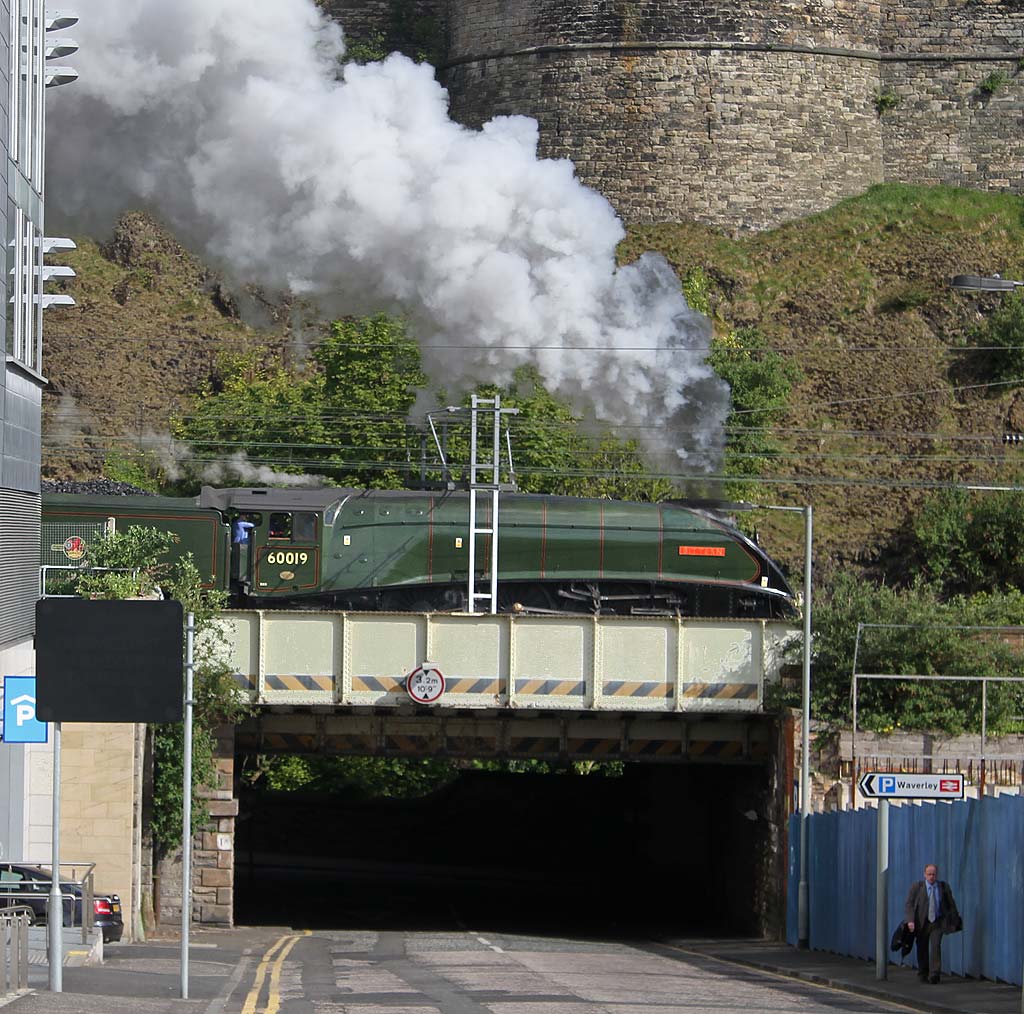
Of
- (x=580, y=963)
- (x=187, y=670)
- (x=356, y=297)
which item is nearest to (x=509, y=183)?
(x=356, y=297)

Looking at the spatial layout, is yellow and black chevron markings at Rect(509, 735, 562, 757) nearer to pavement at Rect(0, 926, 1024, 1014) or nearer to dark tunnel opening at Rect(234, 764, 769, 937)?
dark tunnel opening at Rect(234, 764, 769, 937)

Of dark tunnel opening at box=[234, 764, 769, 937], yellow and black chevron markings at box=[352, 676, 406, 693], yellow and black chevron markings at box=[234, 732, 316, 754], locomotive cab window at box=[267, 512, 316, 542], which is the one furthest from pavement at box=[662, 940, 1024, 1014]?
locomotive cab window at box=[267, 512, 316, 542]

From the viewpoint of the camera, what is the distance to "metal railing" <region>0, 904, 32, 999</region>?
19844 millimetres

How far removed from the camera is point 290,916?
42750 mm

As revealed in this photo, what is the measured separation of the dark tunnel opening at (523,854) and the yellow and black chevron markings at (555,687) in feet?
14.5

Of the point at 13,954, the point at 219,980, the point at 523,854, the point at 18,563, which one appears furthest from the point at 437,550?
the point at 13,954

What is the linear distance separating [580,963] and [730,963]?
304 cm

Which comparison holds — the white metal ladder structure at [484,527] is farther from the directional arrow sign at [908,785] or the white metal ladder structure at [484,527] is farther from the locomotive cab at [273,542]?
the directional arrow sign at [908,785]

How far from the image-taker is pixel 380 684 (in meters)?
38.5

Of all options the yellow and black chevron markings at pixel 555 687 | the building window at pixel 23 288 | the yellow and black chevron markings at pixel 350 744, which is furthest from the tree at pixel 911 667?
the building window at pixel 23 288

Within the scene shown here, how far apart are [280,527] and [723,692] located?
972cm

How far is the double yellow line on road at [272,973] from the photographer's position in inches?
835

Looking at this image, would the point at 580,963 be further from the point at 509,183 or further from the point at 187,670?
the point at 509,183

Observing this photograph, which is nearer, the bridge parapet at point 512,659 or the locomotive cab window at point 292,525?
the bridge parapet at point 512,659
